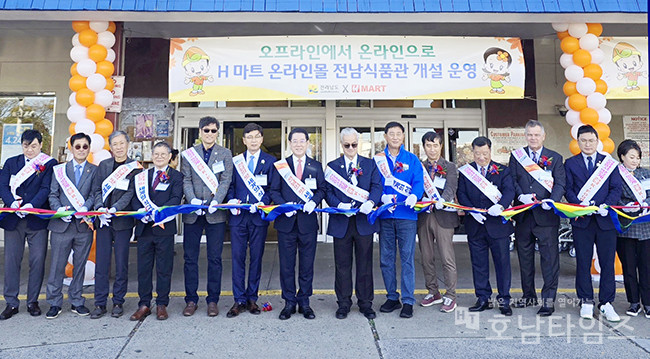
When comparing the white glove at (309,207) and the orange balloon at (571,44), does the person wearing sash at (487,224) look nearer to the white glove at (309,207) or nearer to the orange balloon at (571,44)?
the white glove at (309,207)

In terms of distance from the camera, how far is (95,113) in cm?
520

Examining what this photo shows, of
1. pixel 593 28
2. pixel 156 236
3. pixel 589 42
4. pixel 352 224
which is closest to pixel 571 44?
pixel 589 42

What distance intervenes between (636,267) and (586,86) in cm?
261

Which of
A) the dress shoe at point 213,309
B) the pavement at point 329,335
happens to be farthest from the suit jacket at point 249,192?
the pavement at point 329,335

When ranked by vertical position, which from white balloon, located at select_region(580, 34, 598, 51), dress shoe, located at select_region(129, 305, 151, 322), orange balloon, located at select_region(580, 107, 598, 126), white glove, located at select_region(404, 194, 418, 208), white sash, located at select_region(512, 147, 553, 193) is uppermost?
white balloon, located at select_region(580, 34, 598, 51)

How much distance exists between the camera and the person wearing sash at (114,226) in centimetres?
389

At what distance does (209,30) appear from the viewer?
22.2 ft

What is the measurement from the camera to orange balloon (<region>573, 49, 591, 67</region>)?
545 cm

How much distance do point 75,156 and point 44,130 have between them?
5.21m

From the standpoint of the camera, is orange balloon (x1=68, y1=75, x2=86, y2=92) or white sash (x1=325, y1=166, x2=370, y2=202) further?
orange balloon (x1=68, y1=75, x2=86, y2=92)

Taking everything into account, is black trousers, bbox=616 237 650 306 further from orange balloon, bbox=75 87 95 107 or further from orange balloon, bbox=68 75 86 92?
orange balloon, bbox=68 75 86 92

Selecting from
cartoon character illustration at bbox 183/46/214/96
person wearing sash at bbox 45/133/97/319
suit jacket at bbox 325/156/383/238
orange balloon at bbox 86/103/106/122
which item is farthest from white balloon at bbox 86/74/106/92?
suit jacket at bbox 325/156/383/238

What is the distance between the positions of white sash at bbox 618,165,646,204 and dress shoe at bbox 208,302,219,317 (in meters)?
4.18

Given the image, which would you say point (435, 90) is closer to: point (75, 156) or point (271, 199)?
point (271, 199)
